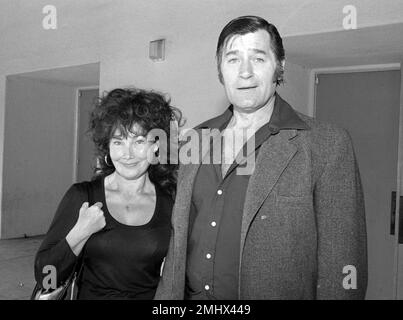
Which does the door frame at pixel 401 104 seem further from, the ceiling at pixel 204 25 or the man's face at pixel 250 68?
the man's face at pixel 250 68

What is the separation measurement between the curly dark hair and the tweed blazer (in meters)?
0.58

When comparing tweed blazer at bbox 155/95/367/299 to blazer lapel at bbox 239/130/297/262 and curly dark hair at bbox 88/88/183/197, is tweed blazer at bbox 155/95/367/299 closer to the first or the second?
blazer lapel at bbox 239/130/297/262

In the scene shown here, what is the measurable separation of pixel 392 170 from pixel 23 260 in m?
4.00

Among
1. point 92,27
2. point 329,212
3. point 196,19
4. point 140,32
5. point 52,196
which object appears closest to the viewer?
point 329,212

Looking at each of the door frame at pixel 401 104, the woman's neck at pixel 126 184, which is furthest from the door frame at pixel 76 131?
the woman's neck at pixel 126 184

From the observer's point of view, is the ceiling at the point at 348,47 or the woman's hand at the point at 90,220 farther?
the ceiling at the point at 348,47

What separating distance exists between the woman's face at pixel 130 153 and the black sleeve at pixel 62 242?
0.17 meters

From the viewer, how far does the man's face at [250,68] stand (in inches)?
54.6

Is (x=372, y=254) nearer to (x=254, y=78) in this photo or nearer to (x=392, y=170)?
(x=392, y=170)

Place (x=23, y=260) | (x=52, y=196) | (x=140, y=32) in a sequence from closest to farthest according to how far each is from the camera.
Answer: (x=140, y=32), (x=23, y=260), (x=52, y=196)

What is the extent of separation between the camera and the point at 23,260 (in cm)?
489

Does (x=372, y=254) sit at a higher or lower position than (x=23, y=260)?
higher

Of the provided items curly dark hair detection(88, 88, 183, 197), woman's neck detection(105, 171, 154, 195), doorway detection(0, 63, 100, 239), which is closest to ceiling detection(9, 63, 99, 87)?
doorway detection(0, 63, 100, 239)
